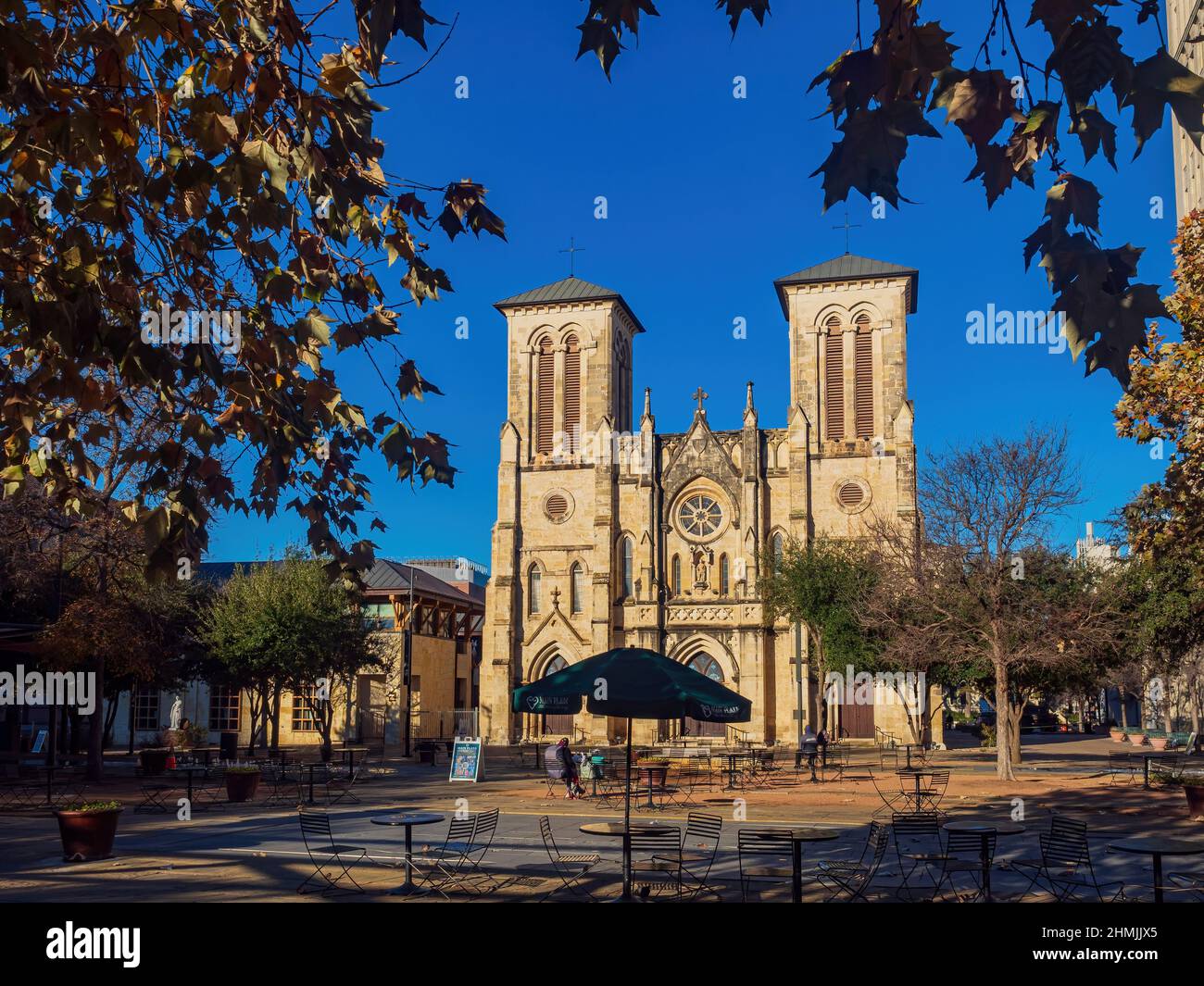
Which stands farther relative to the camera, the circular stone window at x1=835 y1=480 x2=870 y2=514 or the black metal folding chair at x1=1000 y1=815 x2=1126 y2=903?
the circular stone window at x1=835 y1=480 x2=870 y2=514

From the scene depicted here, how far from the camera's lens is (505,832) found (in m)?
18.7

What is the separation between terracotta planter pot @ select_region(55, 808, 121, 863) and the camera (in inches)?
600

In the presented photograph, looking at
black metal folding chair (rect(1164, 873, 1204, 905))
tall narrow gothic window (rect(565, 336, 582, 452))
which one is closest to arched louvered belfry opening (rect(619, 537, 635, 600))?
tall narrow gothic window (rect(565, 336, 582, 452))

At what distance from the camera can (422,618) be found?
5866 centimetres

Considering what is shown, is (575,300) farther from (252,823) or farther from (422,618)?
(252,823)

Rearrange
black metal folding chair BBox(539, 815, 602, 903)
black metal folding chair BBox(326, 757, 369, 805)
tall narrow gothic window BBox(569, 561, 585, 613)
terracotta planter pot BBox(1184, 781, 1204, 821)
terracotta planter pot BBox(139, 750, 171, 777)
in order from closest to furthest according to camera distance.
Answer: black metal folding chair BBox(539, 815, 602, 903)
terracotta planter pot BBox(1184, 781, 1204, 821)
black metal folding chair BBox(326, 757, 369, 805)
terracotta planter pot BBox(139, 750, 171, 777)
tall narrow gothic window BBox(569, 561, 585, 613)

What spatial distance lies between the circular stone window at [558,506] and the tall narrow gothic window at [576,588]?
244 cm

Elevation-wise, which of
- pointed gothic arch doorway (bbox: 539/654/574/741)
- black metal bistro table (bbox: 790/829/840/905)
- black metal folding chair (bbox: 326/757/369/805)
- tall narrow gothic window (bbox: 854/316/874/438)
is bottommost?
pointed gothic arch doorway (bbox: 539/654/574/741)

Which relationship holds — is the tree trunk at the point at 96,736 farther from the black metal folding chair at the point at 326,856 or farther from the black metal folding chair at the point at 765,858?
the black metal folding chair at the point at 765,858

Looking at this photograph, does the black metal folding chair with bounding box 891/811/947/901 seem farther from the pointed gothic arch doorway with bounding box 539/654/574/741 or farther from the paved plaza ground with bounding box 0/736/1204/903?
the pointed gothic arch doorway with bounding box 539/654/574/741

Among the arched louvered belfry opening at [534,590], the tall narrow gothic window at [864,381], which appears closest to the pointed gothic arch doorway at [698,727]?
the arched louvered belfry opening at [534,590]

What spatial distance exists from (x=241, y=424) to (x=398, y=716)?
49534 millimetres

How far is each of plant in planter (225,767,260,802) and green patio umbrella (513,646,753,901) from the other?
12.6 metres

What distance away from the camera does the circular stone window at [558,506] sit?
55469 millimetres
